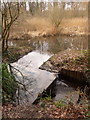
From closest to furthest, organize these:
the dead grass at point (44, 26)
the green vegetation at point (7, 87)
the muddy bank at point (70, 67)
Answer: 1. the green vegetation at point (7, 87)
2. the muddy bank at point (70, 67)
3. the dead grass at point (44, 26)

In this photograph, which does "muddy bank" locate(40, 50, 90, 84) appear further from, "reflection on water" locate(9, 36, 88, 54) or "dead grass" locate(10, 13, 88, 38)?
"dead grass" locate(10, 13, 88, 38)

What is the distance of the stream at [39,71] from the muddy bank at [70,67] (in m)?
0.18

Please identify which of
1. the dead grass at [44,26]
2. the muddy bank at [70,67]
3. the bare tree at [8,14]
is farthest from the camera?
the dead grass at [44,26]

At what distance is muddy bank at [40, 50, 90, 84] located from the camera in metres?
3.31

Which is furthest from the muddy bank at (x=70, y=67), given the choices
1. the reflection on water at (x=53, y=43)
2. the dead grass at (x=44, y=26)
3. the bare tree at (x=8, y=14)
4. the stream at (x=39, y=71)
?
the dead grass at (x=44, y=26)

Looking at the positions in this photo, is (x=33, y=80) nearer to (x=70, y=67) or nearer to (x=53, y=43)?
(x=70, y=67)

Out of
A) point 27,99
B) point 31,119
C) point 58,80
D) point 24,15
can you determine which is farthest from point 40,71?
point 24,15

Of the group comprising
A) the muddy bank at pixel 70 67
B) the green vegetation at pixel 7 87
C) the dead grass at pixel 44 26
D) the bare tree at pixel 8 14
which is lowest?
the muddy bank at pixel 70 67

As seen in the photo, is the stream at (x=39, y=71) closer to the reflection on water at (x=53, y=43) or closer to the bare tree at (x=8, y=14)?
the reflection on water at (x=53, y=43)

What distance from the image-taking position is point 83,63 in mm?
3748

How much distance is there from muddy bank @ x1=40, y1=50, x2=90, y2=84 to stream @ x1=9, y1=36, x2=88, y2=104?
0.18 meters

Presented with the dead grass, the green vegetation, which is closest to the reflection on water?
the dead grass

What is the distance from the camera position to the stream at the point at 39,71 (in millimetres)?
2570

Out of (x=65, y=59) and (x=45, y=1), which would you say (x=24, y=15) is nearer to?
(x=45, y=1)
